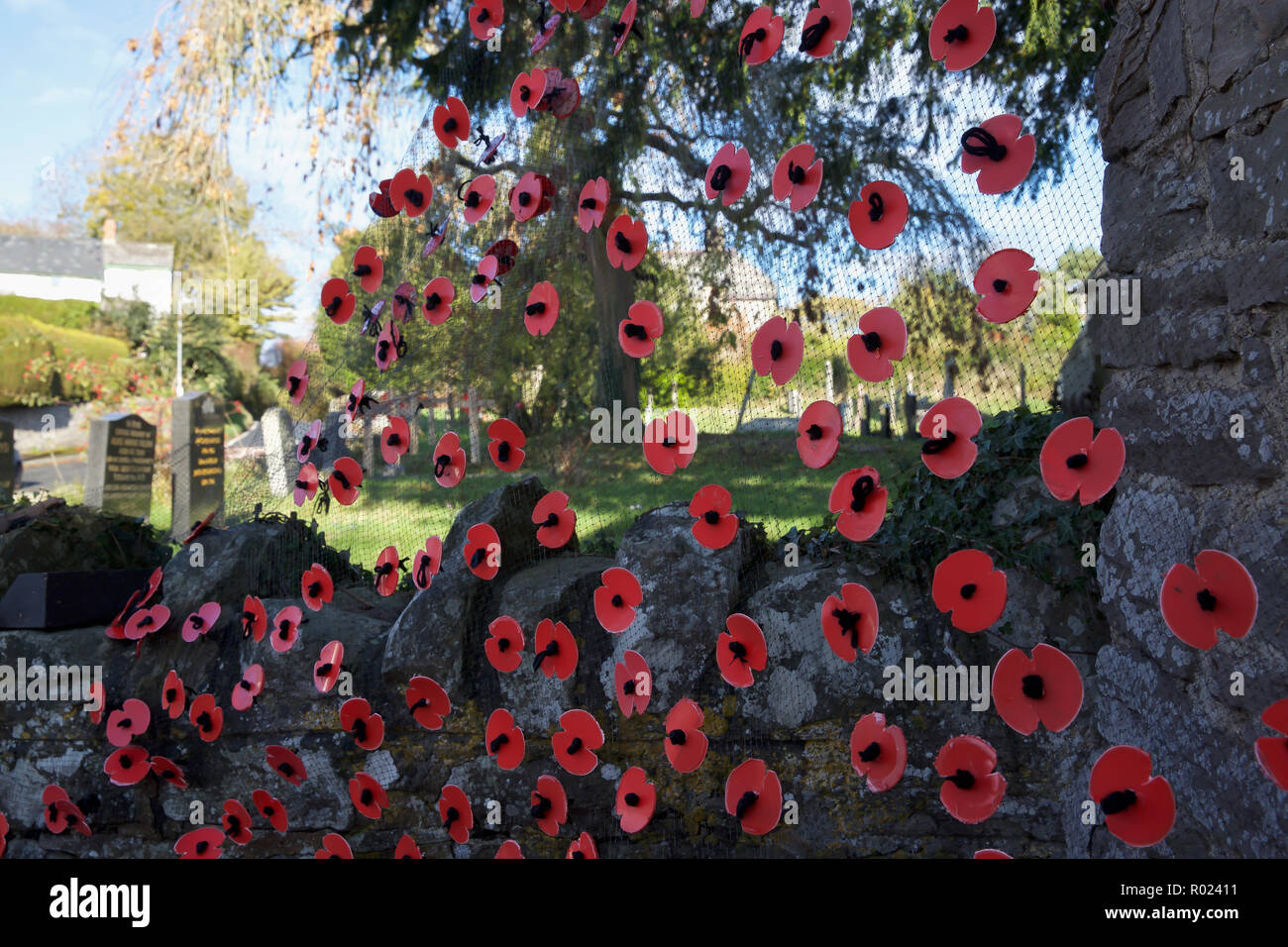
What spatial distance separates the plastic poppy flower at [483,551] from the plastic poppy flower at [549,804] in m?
0.66

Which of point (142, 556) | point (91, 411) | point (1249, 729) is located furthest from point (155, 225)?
point (1249, 729)

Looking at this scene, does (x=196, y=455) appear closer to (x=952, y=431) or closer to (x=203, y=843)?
(x=203, y=843)

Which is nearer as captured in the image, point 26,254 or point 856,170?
point 856,170

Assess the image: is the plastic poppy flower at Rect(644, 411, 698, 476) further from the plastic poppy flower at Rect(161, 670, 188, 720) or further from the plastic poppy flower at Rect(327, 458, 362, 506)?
the plastic poppy flower at Rect(161, 670, 188, 720)

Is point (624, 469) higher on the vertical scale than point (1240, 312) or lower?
lower

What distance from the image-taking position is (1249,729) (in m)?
1.63

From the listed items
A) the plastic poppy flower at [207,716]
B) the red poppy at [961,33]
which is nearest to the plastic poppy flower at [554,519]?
the plastic poppy flower at [207,716]

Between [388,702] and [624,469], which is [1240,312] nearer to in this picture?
[624,469]

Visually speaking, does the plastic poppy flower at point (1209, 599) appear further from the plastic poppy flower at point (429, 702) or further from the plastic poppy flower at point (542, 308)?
the plastic poppy flower at point (429, 702)

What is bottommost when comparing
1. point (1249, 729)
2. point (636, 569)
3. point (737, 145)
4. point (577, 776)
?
point (577, 776)

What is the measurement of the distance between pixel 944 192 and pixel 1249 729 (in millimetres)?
1373

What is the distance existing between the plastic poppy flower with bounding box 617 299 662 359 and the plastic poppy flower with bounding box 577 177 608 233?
33 centimetres

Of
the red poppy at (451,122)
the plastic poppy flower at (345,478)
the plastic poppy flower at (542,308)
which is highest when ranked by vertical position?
the red poppy at (451,122)

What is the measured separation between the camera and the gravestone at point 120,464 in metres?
8.64
